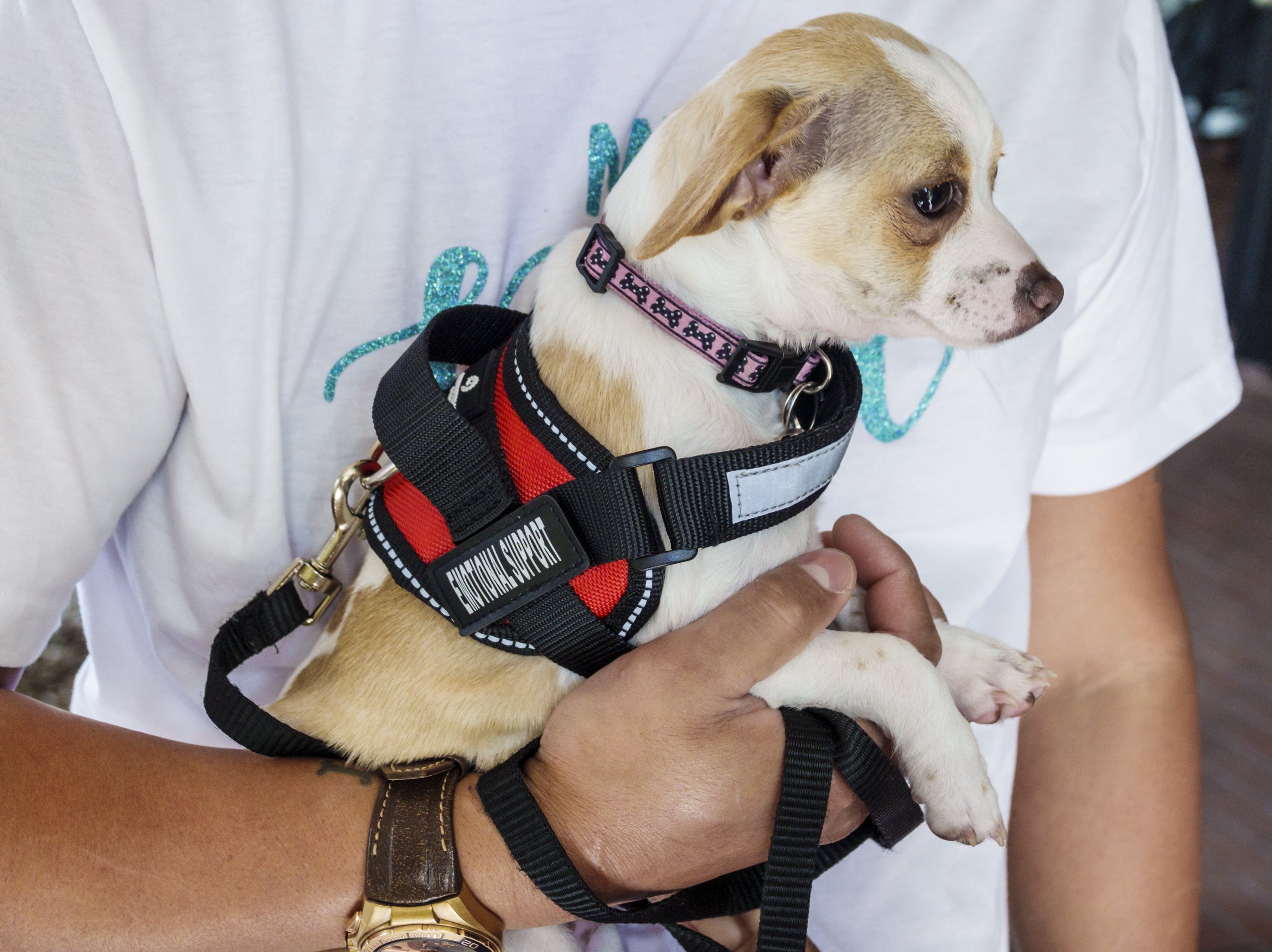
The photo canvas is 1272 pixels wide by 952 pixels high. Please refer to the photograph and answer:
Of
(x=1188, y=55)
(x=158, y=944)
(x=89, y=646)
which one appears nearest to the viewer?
(x=158, y=944)

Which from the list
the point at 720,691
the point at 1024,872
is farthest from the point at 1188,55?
the point at 720,691

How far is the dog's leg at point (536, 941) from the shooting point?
4.31 feet


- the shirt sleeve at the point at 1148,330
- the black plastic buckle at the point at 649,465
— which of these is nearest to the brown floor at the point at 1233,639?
the shirt sleeve at the point at 1148,330

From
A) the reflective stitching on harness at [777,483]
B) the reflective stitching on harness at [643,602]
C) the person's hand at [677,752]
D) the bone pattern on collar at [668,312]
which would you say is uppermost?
the bone pattern on collar at [668,312]

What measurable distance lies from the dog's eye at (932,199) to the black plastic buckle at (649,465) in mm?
454

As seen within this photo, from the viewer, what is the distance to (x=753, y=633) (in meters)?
1.11

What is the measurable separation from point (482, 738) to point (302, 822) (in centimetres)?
23

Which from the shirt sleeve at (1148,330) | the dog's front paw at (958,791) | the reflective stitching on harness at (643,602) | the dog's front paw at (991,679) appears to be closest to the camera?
the reflective stitching on harness at (643,602)

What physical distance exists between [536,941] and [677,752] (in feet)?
1.33

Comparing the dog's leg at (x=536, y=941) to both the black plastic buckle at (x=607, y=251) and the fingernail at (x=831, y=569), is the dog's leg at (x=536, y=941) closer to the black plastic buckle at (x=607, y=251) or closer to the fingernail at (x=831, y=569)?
the fingernail at (x=831, y=569)

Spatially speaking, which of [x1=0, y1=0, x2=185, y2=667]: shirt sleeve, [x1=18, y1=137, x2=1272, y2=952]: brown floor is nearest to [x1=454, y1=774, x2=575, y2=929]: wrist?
[x1=0, y1=0, x2=185, y2=667]: shirt sleeve

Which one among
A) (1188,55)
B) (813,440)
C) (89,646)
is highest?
(813,440)

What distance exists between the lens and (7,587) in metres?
1.07

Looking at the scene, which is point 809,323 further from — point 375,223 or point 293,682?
point 293,682
